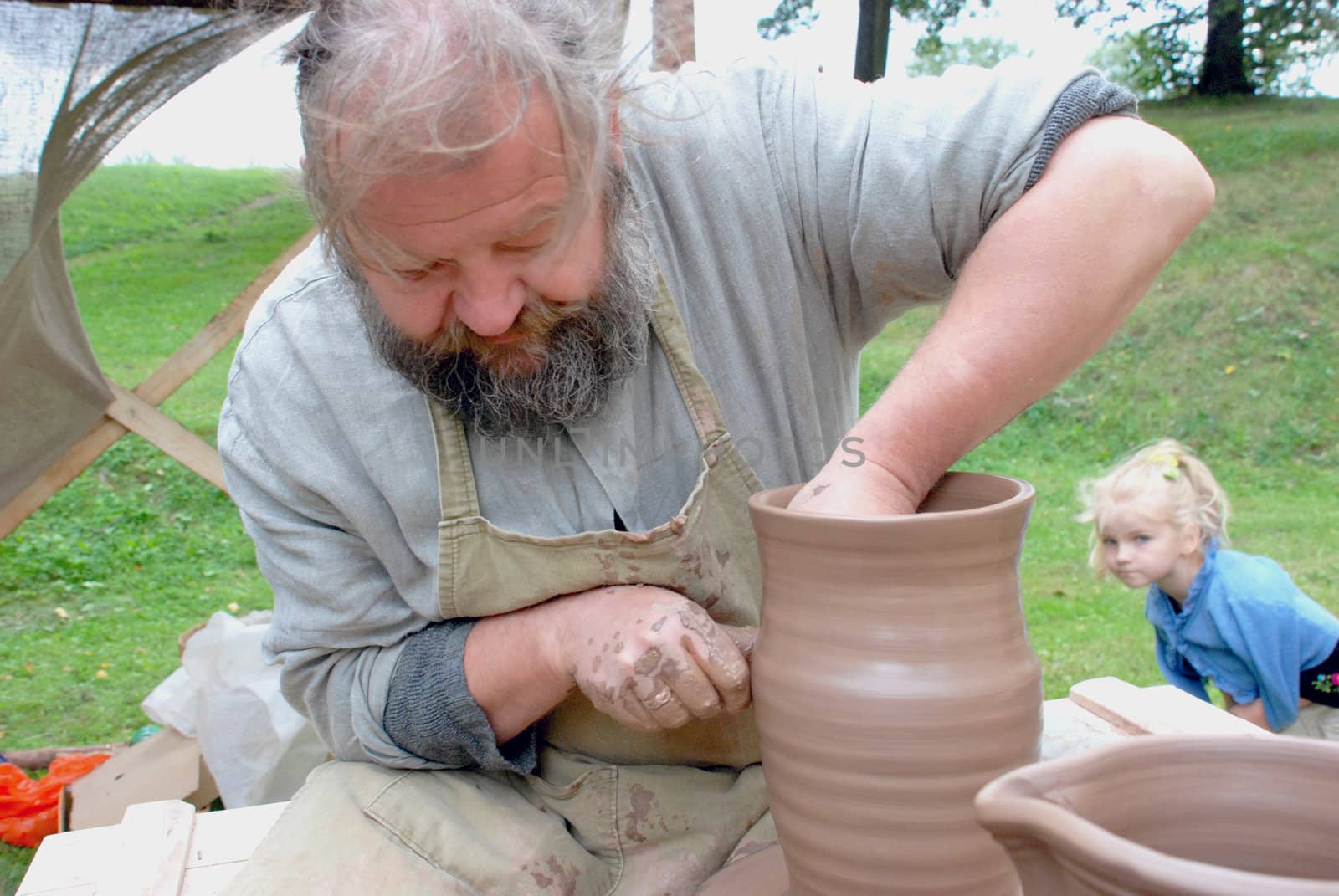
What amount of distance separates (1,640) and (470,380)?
14.6 feet

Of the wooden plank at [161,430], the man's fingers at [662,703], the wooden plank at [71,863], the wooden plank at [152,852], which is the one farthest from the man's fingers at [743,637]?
the wooden plank at [161,430]

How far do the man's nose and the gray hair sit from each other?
12 cm

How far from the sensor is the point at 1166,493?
3.53 m

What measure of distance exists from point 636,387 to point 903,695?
2.53 feet

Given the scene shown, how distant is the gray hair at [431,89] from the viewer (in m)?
1.47

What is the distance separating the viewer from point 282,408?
191 cm

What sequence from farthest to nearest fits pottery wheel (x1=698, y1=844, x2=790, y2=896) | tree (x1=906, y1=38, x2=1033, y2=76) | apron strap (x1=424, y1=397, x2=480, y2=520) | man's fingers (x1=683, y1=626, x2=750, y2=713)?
tree (x1=906, y1=38, x2=1033, y2=76)
apron strap (x1=424, y1=397, x2=480, y2=520)
pottery wheel (x1=698, y1=844, x2=790, y2=896)
man's fingers (x1=683, y1=626, x2=750, y2=713)

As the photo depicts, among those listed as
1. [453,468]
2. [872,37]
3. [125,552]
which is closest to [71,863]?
[453,468]

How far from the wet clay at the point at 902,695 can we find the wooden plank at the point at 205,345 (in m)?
3.14

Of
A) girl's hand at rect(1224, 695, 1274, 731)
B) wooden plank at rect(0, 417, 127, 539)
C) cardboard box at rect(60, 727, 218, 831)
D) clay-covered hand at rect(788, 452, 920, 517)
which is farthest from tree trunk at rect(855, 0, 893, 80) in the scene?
clay-covered hand at rect(788, 452, 920, 517)

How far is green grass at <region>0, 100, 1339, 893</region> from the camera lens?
15.9ft

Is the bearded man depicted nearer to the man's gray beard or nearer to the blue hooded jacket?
the man's gray beard

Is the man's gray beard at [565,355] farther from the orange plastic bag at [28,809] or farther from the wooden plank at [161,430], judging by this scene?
the wooden plank at [161,430]

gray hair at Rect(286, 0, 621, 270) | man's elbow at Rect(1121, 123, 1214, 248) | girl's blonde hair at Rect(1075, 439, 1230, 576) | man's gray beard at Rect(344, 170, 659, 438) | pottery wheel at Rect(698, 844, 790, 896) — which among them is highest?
gray hair at Rect(286, 0, 621, 270)
